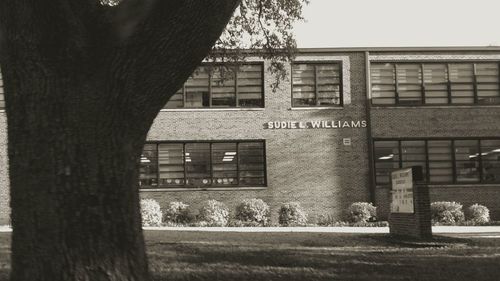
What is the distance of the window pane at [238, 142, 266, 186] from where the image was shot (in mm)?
24328

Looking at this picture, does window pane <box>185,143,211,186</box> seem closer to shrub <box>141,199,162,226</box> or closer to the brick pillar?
shrub <box>141,199,162,226</box>

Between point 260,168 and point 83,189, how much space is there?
2018 centimetres

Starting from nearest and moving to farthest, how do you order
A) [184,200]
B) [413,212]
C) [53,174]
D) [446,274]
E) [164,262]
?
[53,174] < [446,274] < [164,262] < [413,212] < [184,200]

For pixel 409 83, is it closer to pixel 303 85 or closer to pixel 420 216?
pixel 303 85

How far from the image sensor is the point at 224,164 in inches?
961

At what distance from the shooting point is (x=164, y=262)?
8.77 metres

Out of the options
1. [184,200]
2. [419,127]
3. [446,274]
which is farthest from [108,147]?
[419,127]

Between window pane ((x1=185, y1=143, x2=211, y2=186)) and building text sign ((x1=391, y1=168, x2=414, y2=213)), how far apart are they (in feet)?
33.8

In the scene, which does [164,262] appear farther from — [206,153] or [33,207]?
[206,153]

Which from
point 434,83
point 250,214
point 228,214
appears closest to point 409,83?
point 434,83

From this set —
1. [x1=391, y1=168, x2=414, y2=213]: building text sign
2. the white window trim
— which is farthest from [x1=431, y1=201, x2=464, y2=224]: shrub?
[x1=391, y1=168, x2=414, y2=213]: building text sign

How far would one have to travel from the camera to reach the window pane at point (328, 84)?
24.8 meters

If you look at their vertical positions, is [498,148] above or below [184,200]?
above

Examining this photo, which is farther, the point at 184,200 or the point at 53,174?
the point at 184,200
